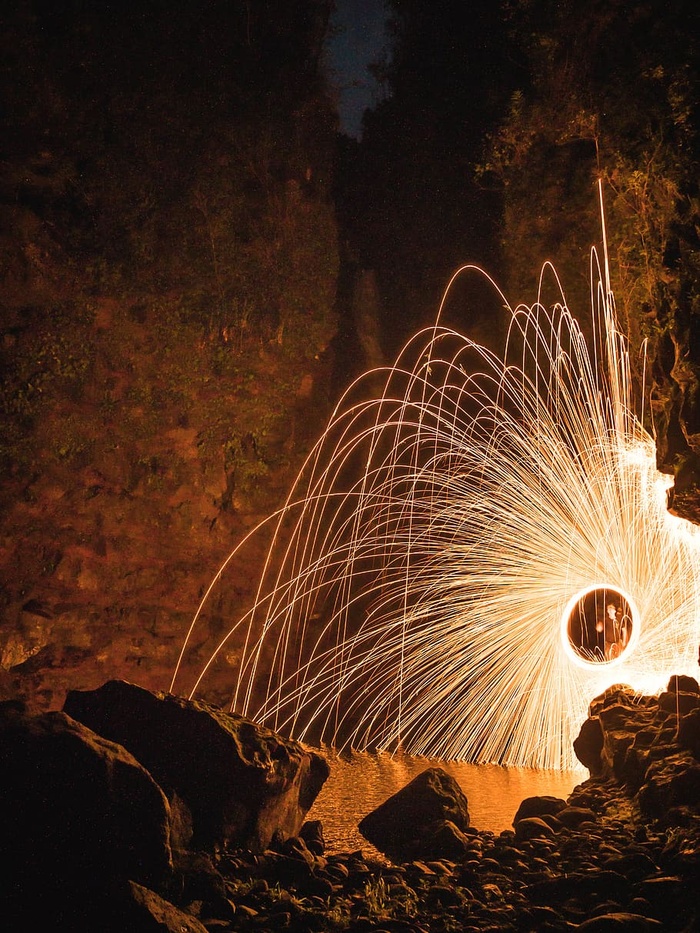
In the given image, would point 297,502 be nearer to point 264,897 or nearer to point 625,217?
point 625,217

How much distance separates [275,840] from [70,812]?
2362 millimetres

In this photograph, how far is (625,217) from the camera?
1123 centimetres

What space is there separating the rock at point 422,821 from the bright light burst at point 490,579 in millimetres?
2739

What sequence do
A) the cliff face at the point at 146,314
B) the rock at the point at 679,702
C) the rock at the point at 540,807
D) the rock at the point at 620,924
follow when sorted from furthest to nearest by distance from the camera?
the cliff face at the point at 146,314 → the rock at the point at 679,702 → the rock at the point at 540,807 → the rock at the point at 620,924

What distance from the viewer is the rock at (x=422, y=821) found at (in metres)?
7.02

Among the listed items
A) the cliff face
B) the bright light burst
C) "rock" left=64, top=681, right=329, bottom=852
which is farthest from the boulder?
the cliff face

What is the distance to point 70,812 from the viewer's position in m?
5.04

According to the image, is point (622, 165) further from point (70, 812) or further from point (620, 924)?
point (70, 812)

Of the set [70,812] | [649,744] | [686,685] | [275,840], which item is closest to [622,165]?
[686,685]

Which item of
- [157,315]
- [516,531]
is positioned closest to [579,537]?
[516,531]

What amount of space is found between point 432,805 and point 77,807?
4.05m

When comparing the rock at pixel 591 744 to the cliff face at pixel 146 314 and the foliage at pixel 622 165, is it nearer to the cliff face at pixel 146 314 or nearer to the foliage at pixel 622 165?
the foliage at pixel 622 165

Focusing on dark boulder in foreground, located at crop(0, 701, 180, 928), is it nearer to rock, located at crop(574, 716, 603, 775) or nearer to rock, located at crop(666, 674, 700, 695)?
rock, located at crop(574, 716, 603, 775)

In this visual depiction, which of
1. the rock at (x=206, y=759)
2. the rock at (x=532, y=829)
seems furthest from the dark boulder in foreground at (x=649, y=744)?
the rock at (x=206, y=759)
